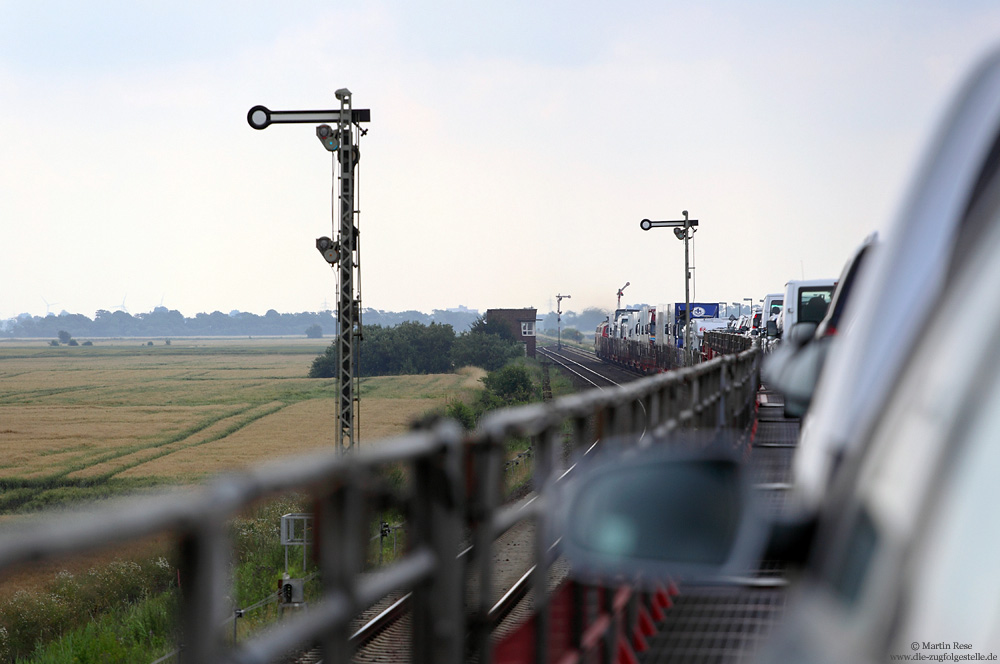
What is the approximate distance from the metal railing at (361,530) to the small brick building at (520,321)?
134 meters

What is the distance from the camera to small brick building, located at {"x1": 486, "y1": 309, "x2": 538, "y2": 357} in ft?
458

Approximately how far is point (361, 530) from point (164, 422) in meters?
102

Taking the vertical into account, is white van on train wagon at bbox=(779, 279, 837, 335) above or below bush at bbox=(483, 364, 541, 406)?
above

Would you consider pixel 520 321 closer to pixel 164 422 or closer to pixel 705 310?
pixel 164 422

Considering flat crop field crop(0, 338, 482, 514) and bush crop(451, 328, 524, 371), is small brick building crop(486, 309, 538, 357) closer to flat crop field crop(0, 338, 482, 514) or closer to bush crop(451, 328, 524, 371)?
bush crop(451, 328, 524, 371)

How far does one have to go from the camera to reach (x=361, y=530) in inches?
97.9

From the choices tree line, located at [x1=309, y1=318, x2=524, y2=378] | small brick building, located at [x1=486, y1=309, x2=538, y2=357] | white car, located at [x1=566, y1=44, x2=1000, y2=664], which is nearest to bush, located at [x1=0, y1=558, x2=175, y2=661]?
white car, located at [x1=566, y1=44, x2=1000, y2=664]

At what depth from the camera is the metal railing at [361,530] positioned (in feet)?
5.43

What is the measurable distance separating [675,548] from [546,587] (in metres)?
2.84

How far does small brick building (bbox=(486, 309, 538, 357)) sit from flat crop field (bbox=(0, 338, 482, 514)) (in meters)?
20.1

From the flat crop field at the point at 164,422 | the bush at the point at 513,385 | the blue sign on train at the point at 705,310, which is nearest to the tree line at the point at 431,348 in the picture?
the flat crop field at the point at 164,422

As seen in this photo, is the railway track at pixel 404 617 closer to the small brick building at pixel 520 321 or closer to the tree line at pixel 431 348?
the tree line at pixel 431 348

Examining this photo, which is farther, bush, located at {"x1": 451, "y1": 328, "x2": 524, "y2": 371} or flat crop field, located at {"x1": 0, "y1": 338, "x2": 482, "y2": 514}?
bush, located at {"x1": 451, "y1": 328, "x2": 524, "y2": 371}

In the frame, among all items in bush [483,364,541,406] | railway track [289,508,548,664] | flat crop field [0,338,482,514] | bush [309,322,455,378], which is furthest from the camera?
bush [309,322,455,378]
